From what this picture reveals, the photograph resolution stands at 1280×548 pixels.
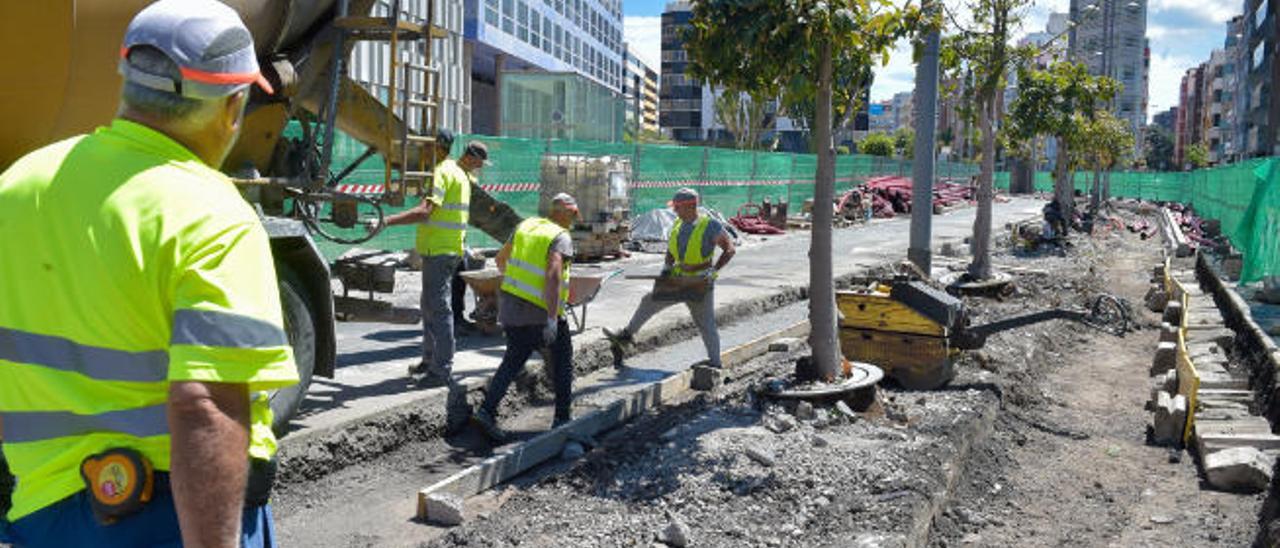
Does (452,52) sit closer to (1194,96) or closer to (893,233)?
(893,233)

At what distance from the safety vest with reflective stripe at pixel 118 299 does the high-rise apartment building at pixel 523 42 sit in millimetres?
21590

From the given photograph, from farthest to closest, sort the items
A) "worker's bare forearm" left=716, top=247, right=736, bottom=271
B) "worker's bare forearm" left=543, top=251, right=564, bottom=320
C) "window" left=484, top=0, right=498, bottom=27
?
"window" left=484, top=0, right=498, bottom=27 < "worker's bare forearm" left=716, top=247, right=736, bottom=271 < "worker's bare forearm" left=543, top=251, right=564, bottom=320

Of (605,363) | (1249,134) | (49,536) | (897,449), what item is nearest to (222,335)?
(49,536)

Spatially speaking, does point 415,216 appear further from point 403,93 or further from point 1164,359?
point 1164,359

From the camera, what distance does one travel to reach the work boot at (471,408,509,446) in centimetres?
680

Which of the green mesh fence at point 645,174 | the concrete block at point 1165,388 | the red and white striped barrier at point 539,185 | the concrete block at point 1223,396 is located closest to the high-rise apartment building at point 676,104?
the green mesh fence at point 645,174

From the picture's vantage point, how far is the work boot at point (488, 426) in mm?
6797

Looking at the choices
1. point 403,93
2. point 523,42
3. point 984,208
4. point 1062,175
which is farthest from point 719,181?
point 403,93

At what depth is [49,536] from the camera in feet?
6.48

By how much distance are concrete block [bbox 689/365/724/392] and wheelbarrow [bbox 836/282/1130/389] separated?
105 cm

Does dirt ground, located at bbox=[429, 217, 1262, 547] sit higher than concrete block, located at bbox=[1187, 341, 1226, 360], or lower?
lower

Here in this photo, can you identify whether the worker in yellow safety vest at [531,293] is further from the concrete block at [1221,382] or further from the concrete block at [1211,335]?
the concrete block at [1211,335]

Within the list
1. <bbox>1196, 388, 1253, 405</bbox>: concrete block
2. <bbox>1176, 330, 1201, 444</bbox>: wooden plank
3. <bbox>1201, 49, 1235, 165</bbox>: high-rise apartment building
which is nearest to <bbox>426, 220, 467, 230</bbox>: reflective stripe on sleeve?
<bbox>1176, 330, 1201, 444</bbox>: wooden plank

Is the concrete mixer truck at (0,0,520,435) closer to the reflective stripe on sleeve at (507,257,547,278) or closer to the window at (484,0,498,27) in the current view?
the reflective stripe on sleeve at (507,257,547,278)
